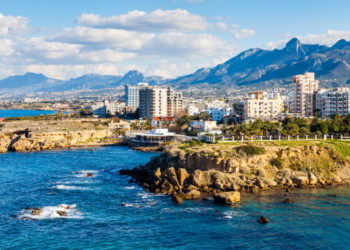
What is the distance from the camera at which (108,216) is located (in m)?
44.6

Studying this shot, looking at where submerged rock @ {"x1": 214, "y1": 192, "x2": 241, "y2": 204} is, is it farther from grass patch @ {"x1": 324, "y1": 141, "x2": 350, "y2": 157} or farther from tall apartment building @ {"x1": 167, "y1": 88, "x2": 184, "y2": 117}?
tall apartment building @ {"x1": 167, "y1": 88, "x2": 184, "y2": 117}

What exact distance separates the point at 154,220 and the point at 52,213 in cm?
1054

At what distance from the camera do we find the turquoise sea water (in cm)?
3706

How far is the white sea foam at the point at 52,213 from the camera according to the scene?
44500 millimetres

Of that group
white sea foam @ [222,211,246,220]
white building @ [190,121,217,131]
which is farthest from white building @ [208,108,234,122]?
white sea foam @ [222,211,246,220]

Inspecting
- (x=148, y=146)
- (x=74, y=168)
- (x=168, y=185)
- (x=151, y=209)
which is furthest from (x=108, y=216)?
(x=148, y=146)

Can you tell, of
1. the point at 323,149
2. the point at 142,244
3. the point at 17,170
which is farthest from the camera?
the point at 17,170

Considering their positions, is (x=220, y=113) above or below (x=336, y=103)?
below

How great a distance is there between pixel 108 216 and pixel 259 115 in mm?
83609

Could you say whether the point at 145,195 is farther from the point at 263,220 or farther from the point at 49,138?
the point at 49,138

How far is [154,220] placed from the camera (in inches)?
1695

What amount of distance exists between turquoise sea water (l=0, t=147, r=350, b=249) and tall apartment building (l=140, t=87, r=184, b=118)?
106m

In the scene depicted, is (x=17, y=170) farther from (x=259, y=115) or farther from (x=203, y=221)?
(x=259, y=115)

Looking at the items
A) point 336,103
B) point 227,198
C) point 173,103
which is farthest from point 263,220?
point 173,103
